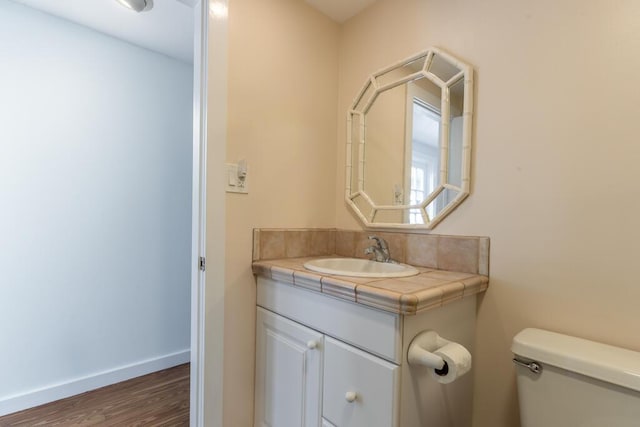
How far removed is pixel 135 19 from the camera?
5.46 feet

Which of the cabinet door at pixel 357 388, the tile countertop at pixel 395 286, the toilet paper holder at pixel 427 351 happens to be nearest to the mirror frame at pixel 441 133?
the tile countertop at pixel 395 286

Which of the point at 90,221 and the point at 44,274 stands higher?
the point at 90,221

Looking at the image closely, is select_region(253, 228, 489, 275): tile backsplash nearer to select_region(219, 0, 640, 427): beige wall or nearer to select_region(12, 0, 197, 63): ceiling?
select_region(219, 0, 640, 427): beige wall

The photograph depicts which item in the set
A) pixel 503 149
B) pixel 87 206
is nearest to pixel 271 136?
pixel 503 149

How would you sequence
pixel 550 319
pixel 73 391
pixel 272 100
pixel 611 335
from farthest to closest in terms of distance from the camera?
1. pixel 73 391
2. pixel 272 100
3. pixel 550 319
4. pixel 611 335

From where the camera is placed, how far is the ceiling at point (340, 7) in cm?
152

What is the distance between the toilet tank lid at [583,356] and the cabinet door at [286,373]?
0.63 meters

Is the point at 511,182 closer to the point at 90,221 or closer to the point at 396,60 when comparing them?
the point at 396,60

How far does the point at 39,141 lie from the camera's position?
1637mm

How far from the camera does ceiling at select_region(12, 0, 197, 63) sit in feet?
5.13

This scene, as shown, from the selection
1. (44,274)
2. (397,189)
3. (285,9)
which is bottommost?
(44,274)

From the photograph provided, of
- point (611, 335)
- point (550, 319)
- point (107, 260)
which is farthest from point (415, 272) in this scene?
point (107, 260)

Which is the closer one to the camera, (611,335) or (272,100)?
(611,335)

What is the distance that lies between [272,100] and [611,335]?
1484mm
